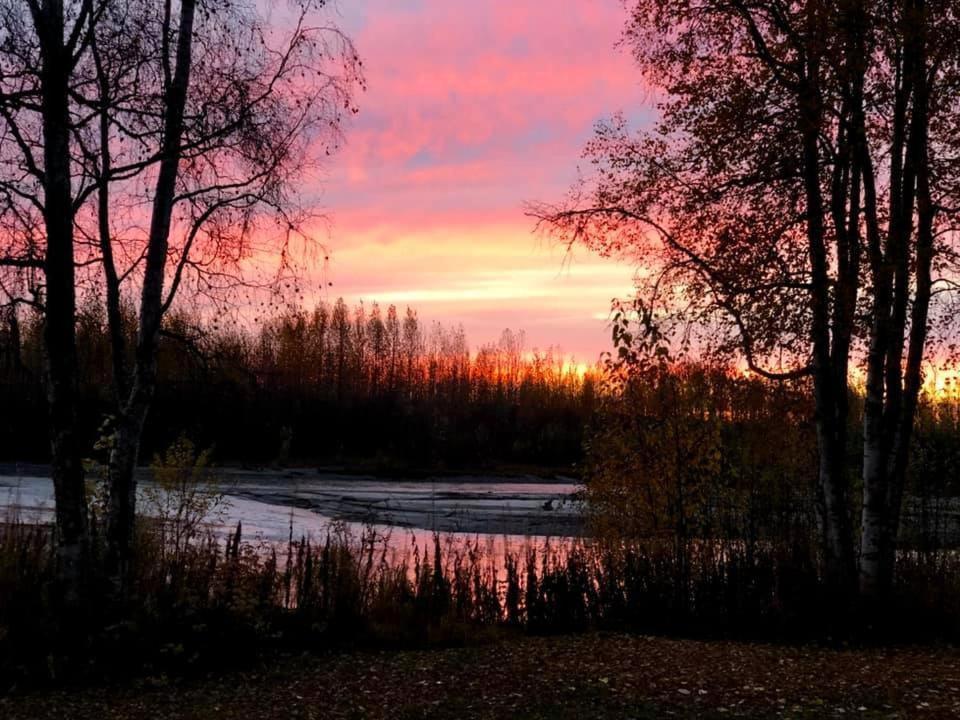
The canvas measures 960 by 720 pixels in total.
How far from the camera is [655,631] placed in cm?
1119

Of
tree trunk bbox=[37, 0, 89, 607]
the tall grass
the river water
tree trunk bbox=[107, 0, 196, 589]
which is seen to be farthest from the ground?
the river water

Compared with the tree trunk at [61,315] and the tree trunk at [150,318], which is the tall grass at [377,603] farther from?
the tree trunk at [150,318]

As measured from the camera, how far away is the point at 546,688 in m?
7.85

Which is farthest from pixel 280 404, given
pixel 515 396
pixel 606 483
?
pixel 606 483

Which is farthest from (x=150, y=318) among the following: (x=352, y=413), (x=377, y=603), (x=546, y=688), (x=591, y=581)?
(x=352, y=413)

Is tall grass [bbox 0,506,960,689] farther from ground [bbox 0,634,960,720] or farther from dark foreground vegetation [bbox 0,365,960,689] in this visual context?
ground [bbox 0,634,960,720]

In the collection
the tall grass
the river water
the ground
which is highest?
the tall grass

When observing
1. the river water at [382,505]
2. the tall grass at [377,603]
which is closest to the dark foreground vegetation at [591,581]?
the tall grass at [377,603]

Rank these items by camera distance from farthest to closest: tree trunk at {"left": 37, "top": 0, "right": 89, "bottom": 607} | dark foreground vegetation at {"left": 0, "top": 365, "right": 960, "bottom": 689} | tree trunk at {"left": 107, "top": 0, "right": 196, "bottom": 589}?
tree trunk at {"left": 107, "top": 0, "right": 196, "bottom": 589} → dark foreground vegetation at {"left": 0, "top": 365, "right": 960, "bottom": 689} → tree trunk at {"left": 37, "top": 0, "right": 89, "bottom": 607}

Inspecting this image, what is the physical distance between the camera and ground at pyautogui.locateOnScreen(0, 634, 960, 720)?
7141mm

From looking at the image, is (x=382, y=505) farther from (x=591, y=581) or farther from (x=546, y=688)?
(x=546, y=688)

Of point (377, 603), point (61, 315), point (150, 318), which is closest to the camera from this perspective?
point (61, 315)

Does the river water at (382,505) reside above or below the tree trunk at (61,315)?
below

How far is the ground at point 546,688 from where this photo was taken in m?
Answer: 7.14
